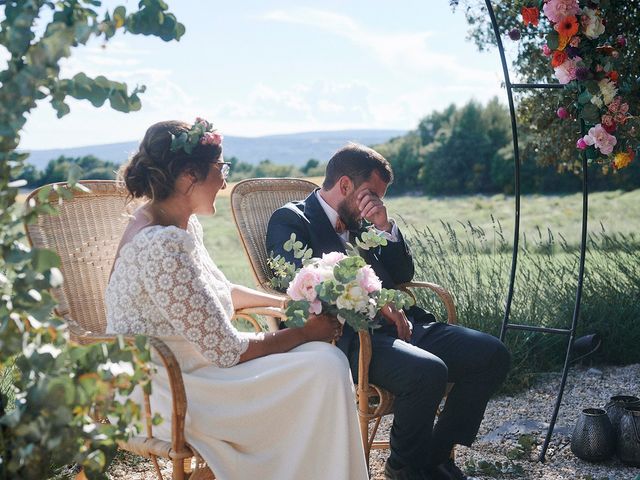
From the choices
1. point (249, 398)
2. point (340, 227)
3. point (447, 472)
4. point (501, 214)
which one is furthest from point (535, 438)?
point (501, 214)

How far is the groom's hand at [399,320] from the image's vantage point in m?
3.12

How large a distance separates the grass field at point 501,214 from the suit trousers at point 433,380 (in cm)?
784

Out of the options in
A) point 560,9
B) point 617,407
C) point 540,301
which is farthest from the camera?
point 540,301

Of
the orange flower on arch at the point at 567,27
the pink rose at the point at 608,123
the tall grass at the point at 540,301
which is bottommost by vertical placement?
the tall grass at the point at 540,301

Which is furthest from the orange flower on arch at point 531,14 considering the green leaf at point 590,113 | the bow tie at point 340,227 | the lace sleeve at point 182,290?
the lace sleeve at point 182,290

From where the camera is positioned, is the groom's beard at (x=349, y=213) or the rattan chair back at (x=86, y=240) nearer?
the rattan chair back at (x=86, y=240)

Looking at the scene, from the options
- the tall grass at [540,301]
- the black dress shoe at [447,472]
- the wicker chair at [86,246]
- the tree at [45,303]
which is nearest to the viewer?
the tree at [45,303]

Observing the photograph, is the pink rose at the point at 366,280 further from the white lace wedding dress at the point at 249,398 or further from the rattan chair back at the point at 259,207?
the rattan chair back at the point at 259,207

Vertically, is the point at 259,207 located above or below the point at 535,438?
above

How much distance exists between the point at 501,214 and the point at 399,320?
47.3ft

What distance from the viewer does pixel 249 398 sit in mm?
2486

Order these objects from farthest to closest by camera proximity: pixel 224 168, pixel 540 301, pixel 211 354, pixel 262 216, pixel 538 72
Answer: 1. pixel 538 72
2. pixel 540 301
3. pixel 262 216
4. pixel 224 168
5. pixel 211 354

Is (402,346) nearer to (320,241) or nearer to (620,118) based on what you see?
(320,241)

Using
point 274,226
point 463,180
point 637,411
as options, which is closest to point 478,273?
point 637,411
